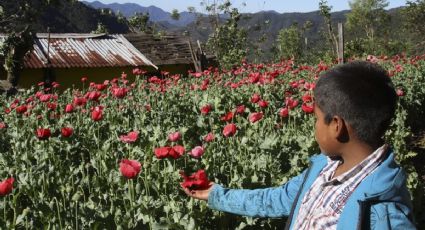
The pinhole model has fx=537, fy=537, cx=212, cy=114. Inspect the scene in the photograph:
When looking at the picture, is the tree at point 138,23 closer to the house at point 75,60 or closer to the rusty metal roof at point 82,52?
the rusty metal roof at point 82,52

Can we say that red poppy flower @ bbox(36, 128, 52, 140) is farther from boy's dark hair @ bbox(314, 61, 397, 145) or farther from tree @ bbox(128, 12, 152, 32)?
tree @ bbox(128, 12, 152, 32)

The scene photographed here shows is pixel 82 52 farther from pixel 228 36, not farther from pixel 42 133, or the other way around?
pixel 42 133

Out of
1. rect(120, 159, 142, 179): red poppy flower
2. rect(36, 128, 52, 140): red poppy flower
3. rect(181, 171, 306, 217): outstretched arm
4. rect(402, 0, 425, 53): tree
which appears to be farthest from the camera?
rect(402, 0, 425, 53): tree

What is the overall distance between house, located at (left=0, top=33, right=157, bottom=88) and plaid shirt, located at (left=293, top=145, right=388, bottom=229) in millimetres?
22118

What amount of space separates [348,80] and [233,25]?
31.9 meters

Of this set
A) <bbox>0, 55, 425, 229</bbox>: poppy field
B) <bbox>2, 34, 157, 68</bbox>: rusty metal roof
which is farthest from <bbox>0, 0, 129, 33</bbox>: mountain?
<bbox>0, 55, 425, 229</bbox>: poppy field

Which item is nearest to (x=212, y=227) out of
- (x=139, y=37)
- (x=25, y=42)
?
(x=25, y=42)

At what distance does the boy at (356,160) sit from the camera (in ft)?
5.82

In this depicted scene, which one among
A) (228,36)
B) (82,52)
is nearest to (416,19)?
(228,36)

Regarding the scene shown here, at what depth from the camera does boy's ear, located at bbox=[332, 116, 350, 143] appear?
75.8 inches

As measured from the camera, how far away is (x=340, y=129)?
193 cm

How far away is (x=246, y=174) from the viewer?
360 cm

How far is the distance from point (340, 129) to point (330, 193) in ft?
0.89

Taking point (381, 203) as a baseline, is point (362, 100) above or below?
above
